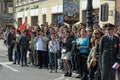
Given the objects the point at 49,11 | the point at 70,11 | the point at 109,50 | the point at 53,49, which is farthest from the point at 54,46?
the point at 49,11

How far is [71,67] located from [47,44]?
255cm

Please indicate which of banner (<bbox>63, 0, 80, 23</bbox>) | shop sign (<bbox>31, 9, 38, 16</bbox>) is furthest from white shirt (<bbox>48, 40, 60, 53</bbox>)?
shop sign (<bbox>31, 9, 38, 16</bbox>)

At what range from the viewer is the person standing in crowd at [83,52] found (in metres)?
12.9

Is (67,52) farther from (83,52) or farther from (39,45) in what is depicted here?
(39,45)

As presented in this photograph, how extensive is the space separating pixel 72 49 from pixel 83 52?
588 millimetres

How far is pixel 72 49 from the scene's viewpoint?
528 inches

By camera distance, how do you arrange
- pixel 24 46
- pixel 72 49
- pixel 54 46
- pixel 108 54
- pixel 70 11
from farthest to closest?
1. pixel 70 11
2. pixel 24 46
3. pixel 54 46
4. pixel 72 49
5. pixel 108 54

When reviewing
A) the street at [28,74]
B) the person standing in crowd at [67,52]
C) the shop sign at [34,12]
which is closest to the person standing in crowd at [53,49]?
the street at [28,74]

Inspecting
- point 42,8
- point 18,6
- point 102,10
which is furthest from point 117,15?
point 18,6

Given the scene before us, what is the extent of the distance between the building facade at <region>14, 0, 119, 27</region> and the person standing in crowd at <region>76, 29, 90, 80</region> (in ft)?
47.1

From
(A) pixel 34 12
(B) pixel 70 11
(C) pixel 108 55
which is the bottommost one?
(C) pixel 108 55

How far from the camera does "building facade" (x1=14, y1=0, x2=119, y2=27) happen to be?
91.4 feet

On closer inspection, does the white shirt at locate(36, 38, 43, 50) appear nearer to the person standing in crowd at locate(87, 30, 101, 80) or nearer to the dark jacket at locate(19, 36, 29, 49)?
the dark jacket at locate(19, 36, 29, 49)

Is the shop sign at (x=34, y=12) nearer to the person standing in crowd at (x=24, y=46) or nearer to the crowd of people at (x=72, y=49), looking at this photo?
the crowd of people at (x=72, y=49)
